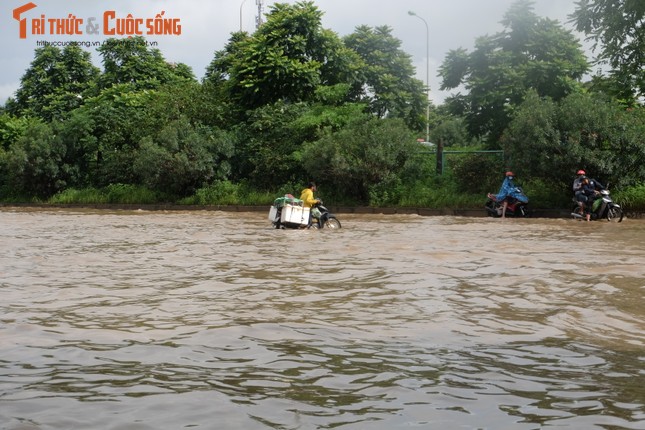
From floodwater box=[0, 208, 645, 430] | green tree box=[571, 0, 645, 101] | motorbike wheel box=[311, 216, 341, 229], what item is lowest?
floodwater box=[0, 208, 645, 430]

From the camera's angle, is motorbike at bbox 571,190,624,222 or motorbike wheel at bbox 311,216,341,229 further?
motorbike at bbox 571,190,624,222

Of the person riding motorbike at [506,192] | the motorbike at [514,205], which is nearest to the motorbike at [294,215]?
the person riding motorbike at [506,192]

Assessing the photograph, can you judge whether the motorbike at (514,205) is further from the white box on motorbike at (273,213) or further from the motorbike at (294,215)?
the white box on motorbike at (273,213)

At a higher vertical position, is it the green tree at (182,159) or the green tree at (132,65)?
the green tree at (132,65)

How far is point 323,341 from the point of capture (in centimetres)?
597

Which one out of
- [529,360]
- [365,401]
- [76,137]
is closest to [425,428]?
[365,401]

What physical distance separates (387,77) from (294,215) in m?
22.4

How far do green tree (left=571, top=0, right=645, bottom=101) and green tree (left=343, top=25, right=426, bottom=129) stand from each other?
13496 millimetres

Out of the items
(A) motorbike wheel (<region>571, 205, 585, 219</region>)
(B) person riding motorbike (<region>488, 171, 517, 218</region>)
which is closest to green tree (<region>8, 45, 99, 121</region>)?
(B) person riding motorbike (<region>488, 171, 517, 218</region>)

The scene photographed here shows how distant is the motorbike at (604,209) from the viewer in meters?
22.7

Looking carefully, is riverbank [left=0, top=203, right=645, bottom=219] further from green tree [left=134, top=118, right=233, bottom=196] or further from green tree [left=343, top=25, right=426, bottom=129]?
green tree [left=343, top=25, right=426, bottom=129]

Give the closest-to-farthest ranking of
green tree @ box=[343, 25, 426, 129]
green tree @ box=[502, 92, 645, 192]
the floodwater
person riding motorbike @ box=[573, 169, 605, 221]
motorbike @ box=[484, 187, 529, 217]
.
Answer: the floodwater → person riding motorbike @ box=[573, 169, 605, 221] → green tree @ box=[502, 92, 645, 192] → motorbike @ box=[484, 187, 529, 217] → green tree @ box=[343, 25, 426, 129]

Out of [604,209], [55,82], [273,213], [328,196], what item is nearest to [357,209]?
[328,196]

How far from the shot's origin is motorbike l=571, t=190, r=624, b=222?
895 inches
